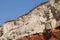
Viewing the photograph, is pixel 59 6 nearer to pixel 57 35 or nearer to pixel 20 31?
pixel 57 35

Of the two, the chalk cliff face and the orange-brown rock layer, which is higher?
the chalk cliff face

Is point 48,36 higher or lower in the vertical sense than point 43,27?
lower

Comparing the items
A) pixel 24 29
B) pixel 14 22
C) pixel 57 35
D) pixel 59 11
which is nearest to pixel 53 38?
pixel 57 35

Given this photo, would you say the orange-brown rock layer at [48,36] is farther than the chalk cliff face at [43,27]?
No

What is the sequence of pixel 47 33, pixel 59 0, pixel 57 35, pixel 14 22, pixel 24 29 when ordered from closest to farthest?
1. pixel 57 35
2. pixel 47 33
3. pixel 59 0
4. pixel 24 29
5. pixel 14 22

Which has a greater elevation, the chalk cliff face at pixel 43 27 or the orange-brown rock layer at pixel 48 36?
the chalk cliff face at pixel 43 27

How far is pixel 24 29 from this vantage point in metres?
37.7

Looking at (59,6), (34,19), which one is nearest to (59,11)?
(59,6)

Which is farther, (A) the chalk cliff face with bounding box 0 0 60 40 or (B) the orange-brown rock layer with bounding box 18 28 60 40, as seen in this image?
(A) the chalk cliff face with bounding box 0 0 60 40

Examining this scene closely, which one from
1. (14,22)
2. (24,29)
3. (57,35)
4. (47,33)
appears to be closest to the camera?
(57,35)

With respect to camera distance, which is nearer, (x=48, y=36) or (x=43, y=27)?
(x=48, y=36)

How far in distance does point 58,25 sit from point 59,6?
2683mm

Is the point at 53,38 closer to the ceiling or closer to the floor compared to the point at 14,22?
closer to the floor

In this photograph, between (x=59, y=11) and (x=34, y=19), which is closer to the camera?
(x=59, y=11)
